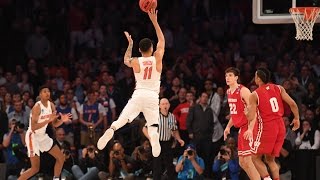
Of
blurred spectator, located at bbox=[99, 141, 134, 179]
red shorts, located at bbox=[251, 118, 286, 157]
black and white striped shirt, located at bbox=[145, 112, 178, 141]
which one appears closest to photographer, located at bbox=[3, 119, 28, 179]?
blurred spectator, located at bbox=[99, 141, 134, 179]

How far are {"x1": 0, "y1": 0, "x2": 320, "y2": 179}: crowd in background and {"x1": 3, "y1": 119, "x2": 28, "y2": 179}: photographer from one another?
0.02 meters

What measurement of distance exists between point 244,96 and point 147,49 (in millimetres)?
1785

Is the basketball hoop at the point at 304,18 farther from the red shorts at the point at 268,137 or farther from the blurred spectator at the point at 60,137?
the blurred spectator at the point at 60,137

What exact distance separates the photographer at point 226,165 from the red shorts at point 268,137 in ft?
10.0

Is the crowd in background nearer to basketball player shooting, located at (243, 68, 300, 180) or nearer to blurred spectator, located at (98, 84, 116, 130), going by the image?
blurred spectator, located at (98, 84, 116, 130)

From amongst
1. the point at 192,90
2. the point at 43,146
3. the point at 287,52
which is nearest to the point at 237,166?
the point at 192,90

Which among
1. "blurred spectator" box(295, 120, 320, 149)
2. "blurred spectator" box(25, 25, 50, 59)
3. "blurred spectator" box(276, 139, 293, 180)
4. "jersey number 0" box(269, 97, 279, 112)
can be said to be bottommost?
"blurred spectator" box(276, 139, 293, 180)

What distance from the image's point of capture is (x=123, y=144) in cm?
2098

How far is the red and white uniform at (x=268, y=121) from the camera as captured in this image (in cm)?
1587

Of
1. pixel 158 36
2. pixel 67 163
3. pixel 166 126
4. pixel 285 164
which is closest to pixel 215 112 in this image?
pixel 166 126

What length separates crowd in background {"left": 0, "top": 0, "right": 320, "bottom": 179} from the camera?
65.4ft

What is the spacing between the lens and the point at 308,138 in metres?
19.8

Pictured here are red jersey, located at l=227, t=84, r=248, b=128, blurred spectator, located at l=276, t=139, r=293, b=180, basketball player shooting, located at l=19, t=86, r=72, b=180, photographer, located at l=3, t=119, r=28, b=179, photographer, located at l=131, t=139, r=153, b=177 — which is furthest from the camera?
photographer, located at l=3, t=119, r=28, b=179

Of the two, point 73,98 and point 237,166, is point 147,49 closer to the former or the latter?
point 237,166
